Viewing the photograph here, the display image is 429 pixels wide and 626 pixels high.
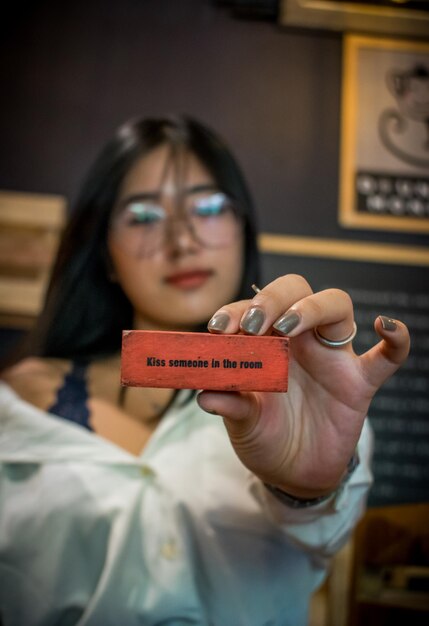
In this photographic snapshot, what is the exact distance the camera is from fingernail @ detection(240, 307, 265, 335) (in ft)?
1.62

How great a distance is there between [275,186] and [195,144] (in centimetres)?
31

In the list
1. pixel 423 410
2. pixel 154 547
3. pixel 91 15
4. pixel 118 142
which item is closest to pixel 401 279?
pixel 423 410

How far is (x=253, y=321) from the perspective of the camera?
499 millimetres

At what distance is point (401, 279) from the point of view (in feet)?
4.14

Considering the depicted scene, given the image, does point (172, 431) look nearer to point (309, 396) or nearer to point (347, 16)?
point (309, 396)

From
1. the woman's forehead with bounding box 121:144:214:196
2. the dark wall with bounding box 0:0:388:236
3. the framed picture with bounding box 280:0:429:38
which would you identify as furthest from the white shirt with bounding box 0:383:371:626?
the framed picture with bounding box 280:0:429:38

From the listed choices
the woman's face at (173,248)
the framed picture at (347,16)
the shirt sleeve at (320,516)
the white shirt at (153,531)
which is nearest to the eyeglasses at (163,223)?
the woman's face at (173,248)

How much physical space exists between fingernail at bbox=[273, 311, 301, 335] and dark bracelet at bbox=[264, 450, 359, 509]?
221 millimetres

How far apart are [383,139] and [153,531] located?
3.10 feet

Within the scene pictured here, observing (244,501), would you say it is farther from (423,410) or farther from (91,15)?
(91,15)

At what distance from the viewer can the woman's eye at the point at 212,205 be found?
944 mm

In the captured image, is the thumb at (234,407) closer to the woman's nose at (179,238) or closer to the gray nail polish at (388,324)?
the gray nail polish at (388,324)

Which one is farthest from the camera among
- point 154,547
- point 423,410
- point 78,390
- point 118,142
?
point 423,410

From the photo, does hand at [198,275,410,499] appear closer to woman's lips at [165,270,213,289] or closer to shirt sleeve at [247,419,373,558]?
shirt sleeve at [247,419,373,558]
